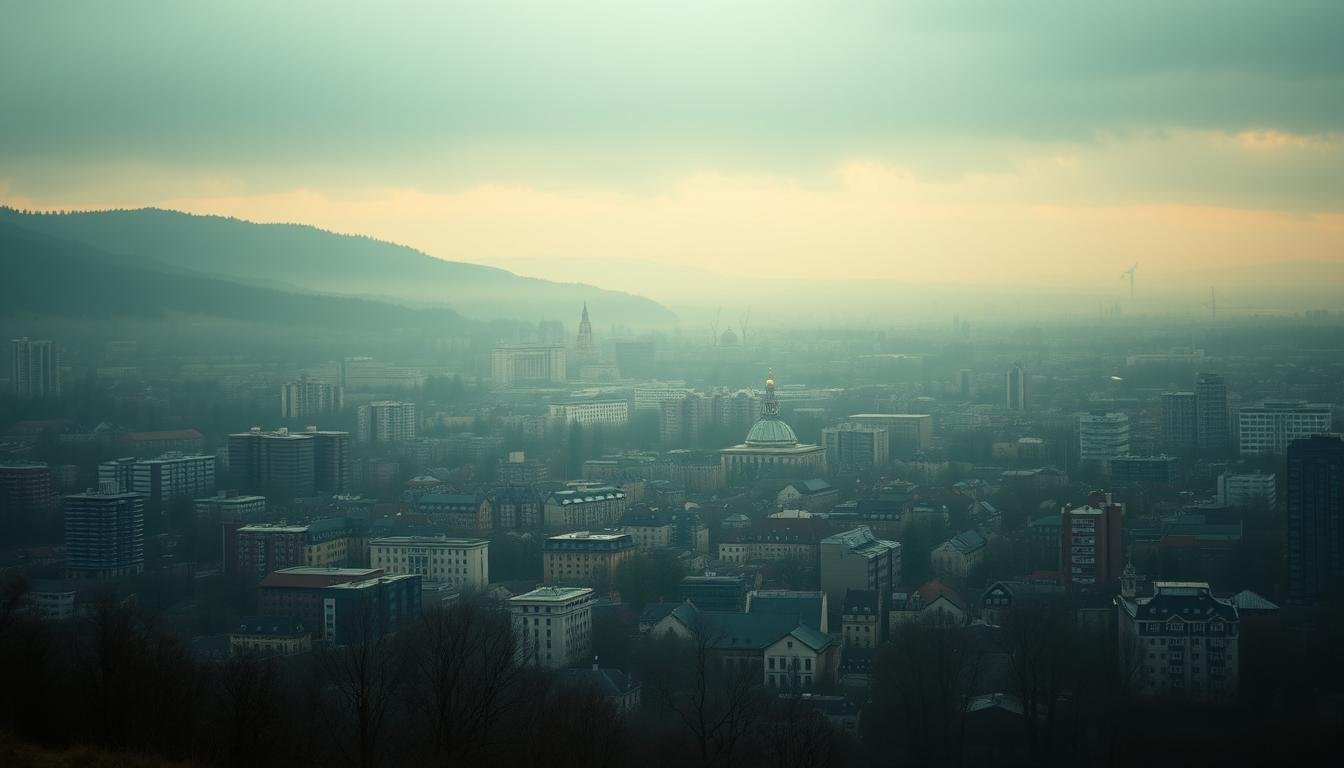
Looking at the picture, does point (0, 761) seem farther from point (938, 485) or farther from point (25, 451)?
point (25, 451)

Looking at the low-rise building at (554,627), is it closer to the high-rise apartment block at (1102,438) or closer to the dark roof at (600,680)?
the dark roof at (600,680)

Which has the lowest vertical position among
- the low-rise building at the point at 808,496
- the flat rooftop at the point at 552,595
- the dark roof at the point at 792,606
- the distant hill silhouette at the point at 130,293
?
the dark roof at the point at 792,606

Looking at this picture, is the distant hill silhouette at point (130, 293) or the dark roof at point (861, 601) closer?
the dark roof at point (861, 601)

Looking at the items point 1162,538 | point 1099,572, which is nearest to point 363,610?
point 1099,572

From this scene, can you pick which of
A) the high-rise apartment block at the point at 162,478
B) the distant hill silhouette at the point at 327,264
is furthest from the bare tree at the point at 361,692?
the distant hill silhouette at the point at 327,264

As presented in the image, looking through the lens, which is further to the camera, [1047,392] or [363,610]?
[1047,392]


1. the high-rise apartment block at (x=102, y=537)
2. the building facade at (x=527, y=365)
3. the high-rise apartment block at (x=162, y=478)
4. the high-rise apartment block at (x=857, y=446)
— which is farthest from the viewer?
the building facade at (x=527, y=365)

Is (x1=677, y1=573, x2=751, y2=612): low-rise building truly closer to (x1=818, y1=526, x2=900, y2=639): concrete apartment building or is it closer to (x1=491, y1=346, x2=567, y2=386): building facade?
(x1=818, y1=526, x2=900, y2=639): concrete apartment building
